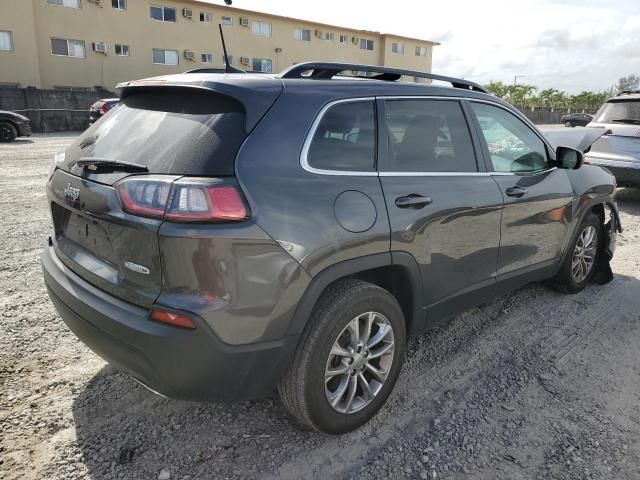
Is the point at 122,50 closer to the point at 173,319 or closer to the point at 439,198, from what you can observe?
the point at 439,198

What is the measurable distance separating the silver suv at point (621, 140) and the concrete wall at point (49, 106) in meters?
20.7

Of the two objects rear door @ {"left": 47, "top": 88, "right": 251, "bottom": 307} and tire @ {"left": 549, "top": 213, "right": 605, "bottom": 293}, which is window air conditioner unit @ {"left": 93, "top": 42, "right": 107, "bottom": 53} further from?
tire @ {"left": 549, "top": 213, "right": 605, "bottom": 293}

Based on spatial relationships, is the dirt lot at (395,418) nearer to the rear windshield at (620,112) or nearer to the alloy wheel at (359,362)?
the alloy wheel at (359,362)

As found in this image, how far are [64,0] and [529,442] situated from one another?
1396 inches

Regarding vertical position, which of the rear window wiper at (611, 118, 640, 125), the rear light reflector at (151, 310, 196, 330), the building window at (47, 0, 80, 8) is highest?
the building window at (47, 0, 80, 8)

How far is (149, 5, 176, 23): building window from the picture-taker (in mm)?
33250

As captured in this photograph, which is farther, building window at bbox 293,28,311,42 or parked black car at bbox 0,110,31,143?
building window at bbox 293,28,311,42

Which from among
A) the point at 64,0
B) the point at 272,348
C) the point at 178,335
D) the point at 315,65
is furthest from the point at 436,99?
the point at 64,0

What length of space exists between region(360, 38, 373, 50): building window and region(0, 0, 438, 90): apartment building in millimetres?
2633

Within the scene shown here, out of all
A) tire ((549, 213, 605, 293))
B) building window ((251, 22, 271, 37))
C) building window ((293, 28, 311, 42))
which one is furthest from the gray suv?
building window ((293, 28, 311, 42))

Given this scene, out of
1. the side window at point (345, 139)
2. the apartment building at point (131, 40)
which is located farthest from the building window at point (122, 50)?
the side window at point (345, 139)

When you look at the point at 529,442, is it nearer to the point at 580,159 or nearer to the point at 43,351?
the point at 580,159

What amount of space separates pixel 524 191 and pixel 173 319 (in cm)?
264

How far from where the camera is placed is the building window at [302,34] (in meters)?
40.6
